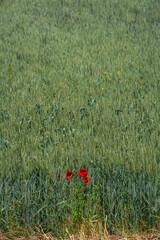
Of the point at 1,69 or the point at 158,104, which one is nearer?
the point at 158,104

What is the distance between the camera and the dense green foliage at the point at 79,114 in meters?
2.62

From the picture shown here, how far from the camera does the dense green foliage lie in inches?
103

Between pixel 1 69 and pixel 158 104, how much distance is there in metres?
4.42

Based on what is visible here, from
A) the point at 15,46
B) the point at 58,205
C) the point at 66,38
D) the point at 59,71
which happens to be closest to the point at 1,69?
the point at 59,71

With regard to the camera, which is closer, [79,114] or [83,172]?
[83,172]

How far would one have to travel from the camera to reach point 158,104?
17.8 feet

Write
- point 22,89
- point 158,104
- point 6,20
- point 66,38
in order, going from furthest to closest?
point 6,20 < point 66,38 < point 22,89 < point 158,104

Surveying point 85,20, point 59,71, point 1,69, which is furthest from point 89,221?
point 85,20

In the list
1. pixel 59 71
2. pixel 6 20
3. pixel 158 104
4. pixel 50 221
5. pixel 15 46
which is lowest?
pixel 50 221

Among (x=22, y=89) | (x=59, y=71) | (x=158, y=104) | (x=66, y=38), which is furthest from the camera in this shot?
(x=66, y=38)

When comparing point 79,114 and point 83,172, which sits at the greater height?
point 79,114

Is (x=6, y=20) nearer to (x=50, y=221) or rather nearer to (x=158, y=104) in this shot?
(x=158, y=104)

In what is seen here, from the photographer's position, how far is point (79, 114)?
16.0 feet

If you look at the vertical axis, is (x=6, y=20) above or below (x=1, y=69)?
above
